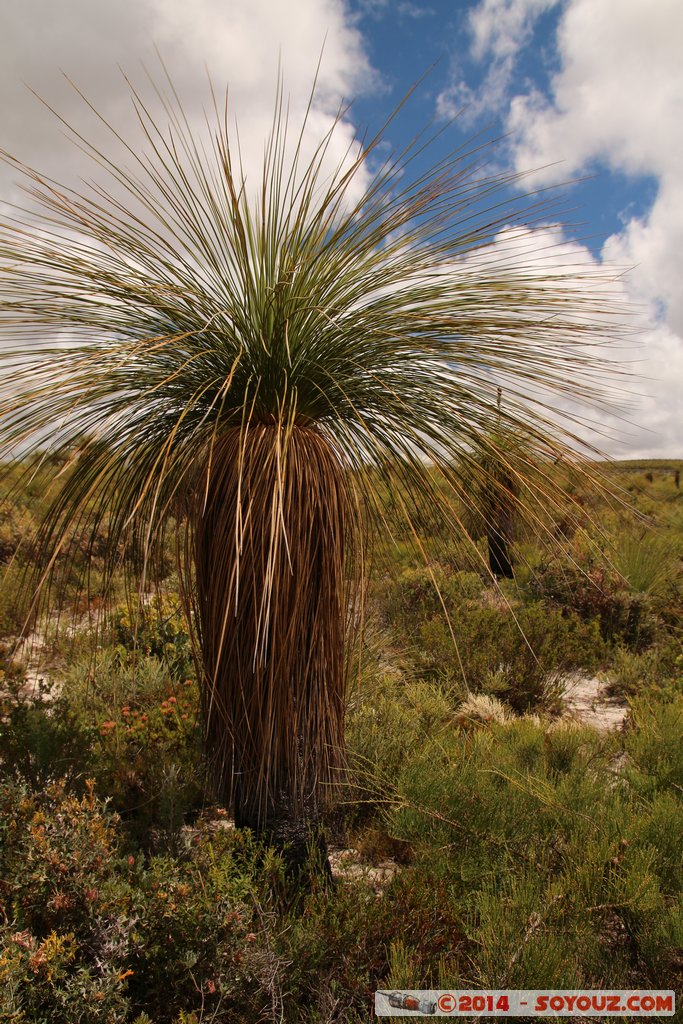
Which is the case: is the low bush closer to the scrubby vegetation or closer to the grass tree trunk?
the scrubby vegetation

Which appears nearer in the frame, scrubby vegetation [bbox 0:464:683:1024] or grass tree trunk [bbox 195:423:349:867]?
scrubby vegetation [bbox 0:464:683:1024]

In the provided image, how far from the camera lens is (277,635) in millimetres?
2314

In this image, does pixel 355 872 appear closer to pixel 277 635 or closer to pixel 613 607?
pixel 277 635

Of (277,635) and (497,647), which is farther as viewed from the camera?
(497,647)

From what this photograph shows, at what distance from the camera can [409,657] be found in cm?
580

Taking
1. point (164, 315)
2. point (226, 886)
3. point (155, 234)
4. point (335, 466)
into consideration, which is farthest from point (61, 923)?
point (155, 234)

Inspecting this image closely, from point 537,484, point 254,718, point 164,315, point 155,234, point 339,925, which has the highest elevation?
point 155,234

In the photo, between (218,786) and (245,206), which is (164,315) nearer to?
(245,206)

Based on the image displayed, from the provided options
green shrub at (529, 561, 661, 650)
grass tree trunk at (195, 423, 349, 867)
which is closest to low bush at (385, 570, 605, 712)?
green shrub at (529, 561, 661, 650)

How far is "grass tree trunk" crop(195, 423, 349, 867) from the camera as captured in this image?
7.52 feet

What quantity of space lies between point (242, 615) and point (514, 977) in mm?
1329

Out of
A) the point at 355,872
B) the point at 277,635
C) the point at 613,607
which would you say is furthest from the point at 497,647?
the point at 277,635

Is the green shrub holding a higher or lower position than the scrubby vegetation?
higher

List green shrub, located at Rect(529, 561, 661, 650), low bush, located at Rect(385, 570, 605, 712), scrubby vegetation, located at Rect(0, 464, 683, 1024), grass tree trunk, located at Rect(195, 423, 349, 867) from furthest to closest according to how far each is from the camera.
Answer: green shrub, located at Rect(529, 561, 661, 650) → low bush, located at Rect(385, 570, 605, 712) → grass tree trunk, located at Rect(195, 423, 349, 867) → scrubby vegetation, located at Rect(0, 464, 683, 1024)
